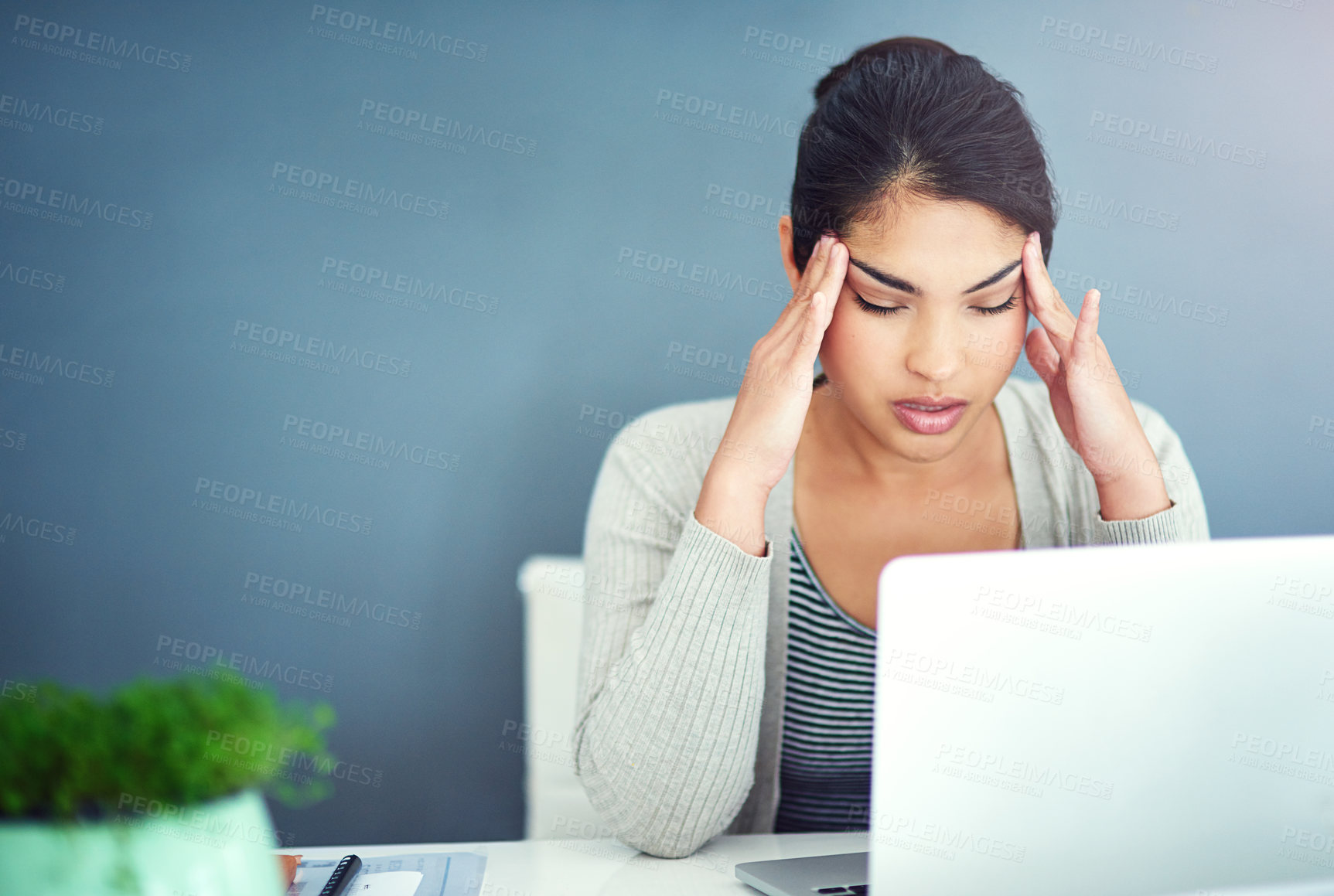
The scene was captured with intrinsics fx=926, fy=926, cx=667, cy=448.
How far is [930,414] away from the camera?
4.24 ft

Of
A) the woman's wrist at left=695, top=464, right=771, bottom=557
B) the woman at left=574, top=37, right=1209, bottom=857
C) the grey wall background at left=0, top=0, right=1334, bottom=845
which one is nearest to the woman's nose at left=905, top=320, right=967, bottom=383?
the woman at left=574, top=37, right=1209, bottom=857

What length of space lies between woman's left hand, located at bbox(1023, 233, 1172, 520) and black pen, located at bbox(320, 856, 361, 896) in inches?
40.7

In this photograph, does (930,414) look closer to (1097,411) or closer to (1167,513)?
(1097,411)

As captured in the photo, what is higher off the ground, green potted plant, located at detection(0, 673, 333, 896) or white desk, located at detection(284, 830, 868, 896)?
green potted plant, located at detection(0, 673, 333, 896)

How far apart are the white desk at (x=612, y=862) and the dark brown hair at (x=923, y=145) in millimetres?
800

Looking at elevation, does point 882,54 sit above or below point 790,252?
above

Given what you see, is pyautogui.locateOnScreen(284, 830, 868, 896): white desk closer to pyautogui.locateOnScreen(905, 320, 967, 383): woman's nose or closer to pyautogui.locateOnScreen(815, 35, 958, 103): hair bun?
pyautogui.locateOnScreen(905, 320, 967, 383): woman's nose

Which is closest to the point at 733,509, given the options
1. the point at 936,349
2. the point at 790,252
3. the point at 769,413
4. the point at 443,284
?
the point at 769,413

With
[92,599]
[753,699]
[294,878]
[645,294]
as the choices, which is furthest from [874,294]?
[92,599]

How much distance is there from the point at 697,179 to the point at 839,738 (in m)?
1.07

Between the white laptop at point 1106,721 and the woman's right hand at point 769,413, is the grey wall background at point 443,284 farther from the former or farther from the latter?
the white laptop at point 1106,721

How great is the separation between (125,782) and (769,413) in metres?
0.85

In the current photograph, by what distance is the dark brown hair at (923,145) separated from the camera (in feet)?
4.03

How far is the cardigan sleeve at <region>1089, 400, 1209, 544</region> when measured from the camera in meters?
1.23
